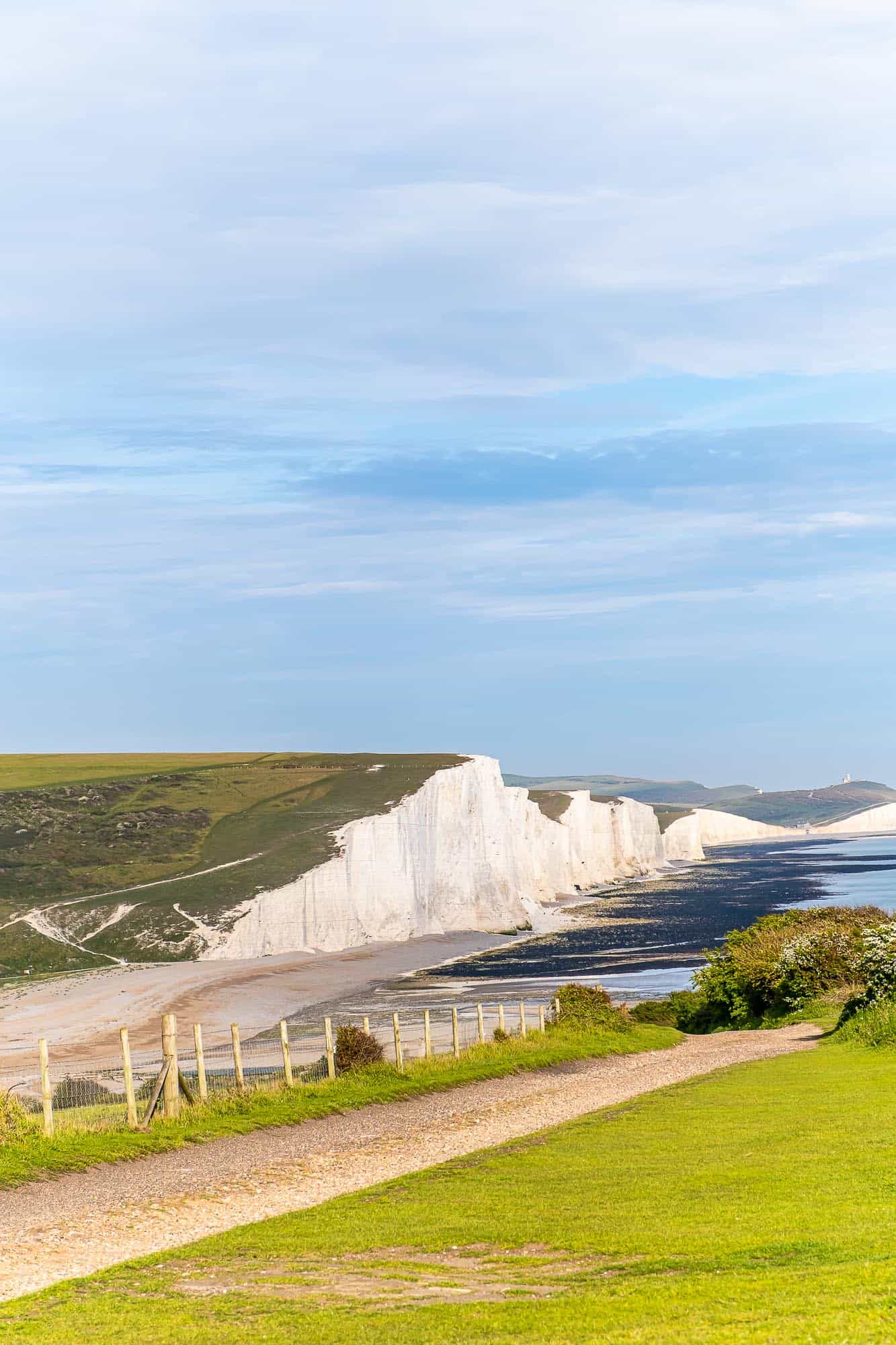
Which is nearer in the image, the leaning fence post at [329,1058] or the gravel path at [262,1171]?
the gravel path at [262,1171]

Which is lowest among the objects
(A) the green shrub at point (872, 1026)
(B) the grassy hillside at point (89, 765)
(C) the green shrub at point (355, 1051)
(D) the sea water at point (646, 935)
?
(D) the sea water at point (646, 935)

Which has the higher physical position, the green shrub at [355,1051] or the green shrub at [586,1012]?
the green shrub at [355,1051]

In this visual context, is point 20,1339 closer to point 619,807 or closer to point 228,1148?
point 228,1148

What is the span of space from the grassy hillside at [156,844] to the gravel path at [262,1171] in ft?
169

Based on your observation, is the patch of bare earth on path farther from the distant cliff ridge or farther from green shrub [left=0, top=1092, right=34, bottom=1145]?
the distant cliff ridge

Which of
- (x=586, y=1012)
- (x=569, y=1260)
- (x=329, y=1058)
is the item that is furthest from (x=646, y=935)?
(x=569, y=1260)

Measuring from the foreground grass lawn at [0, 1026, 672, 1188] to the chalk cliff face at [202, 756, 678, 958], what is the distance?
149ft

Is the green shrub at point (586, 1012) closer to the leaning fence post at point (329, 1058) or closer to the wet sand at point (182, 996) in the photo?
the leaning fence post at point (329, 1058)

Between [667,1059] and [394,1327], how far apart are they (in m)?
25.2

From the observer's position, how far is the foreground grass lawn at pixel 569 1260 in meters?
8.92

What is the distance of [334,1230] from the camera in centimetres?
1481

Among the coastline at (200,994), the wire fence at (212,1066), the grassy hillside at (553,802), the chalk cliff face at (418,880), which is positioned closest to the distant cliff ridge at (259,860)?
the chalk cliff face at (418,880)

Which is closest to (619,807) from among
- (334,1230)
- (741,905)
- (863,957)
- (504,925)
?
(741,905)

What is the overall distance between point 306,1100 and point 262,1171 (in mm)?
6398
